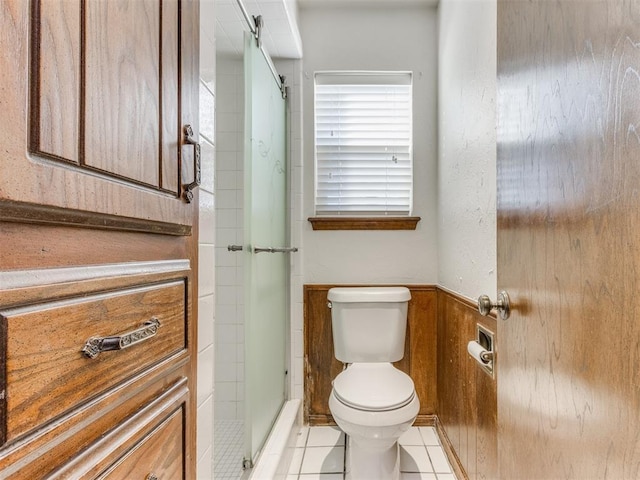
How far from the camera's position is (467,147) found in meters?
1.67

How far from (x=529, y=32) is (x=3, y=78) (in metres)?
0.87

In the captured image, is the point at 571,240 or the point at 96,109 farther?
the point at 571,240

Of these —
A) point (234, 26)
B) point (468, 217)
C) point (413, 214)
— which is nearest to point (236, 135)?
point (234, 26)

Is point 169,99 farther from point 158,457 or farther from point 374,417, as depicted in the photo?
point 374,417

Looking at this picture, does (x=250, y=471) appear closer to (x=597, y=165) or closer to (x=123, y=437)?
(x=123, y=437)

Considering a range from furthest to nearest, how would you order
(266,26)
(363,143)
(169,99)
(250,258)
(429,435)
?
(363,143) < (429,435) < (266,26) < (250,258) < (169,99)

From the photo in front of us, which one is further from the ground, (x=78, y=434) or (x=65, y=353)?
(x=65, y=353)

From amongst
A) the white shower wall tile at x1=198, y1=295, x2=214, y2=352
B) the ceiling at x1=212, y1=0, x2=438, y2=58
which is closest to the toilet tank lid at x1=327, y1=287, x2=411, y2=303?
the white shower wall tile at x1=198, y1=295, x2=214, y2=352

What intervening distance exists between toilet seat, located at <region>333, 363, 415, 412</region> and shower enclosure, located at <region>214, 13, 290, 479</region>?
0.35 m

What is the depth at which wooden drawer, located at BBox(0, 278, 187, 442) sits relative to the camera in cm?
37

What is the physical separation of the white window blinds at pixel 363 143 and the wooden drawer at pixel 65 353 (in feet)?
5.88

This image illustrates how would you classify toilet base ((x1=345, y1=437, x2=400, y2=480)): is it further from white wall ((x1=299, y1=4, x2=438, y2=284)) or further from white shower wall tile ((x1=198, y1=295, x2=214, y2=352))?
white shower wall tile ((x1=198, y1=295, x2=214, y2=352))

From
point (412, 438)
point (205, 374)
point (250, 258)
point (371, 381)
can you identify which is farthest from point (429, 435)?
point (205, 374)

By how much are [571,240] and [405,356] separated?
173 centimetres
